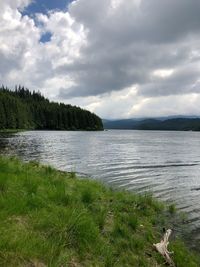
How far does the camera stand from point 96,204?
40.0 ft

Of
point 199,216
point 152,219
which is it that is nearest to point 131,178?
point 199,216

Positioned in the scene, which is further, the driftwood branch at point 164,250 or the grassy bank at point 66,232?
the driftwood branch at point 164,250

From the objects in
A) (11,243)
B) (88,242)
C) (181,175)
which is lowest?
(181,175)

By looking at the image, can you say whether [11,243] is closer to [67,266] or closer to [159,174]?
[67,266]

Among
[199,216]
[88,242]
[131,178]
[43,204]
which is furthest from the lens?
[131,178]

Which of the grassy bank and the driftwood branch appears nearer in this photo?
the grassy bank

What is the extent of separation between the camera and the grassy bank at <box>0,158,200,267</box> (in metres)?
6.82

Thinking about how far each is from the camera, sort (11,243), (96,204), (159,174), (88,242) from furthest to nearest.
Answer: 1. (159,174)
2. (96,204)
3. (88,242)
4. (11,243)

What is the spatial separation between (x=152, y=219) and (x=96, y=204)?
2.49m

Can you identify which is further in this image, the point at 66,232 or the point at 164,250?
the point at 164,250

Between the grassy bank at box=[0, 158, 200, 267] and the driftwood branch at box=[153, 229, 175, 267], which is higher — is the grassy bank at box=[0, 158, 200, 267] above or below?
above

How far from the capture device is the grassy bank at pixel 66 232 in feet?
22.4

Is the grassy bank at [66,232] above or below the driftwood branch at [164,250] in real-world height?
above

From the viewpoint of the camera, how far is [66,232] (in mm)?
7871
